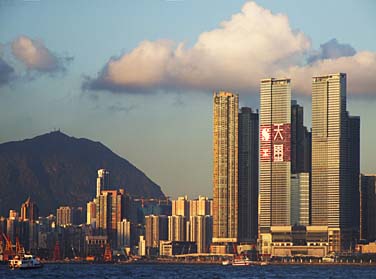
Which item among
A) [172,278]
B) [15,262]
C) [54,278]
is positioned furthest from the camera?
[15,262]

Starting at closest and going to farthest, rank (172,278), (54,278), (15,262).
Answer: (54,278), (172,278), (15,262)

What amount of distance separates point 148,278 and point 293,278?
19.7 m

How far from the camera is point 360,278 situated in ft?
447

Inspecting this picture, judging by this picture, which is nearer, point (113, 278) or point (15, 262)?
point (113, 278)

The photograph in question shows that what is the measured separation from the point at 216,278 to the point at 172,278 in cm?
540

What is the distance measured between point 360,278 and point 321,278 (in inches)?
212

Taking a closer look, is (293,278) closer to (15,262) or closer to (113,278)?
(113,278)

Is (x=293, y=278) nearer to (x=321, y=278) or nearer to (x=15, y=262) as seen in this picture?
(x=321, y=278)

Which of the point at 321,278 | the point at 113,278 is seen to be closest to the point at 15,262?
the point at 113,278

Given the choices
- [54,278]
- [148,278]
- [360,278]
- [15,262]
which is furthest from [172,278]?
[15,262]

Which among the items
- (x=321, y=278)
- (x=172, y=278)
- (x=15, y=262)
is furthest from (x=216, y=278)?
(x=15, y=262)

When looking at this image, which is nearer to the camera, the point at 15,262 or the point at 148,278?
the point at 148,278

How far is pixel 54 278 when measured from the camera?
122 m

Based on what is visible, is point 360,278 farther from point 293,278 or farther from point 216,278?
point 216,278
